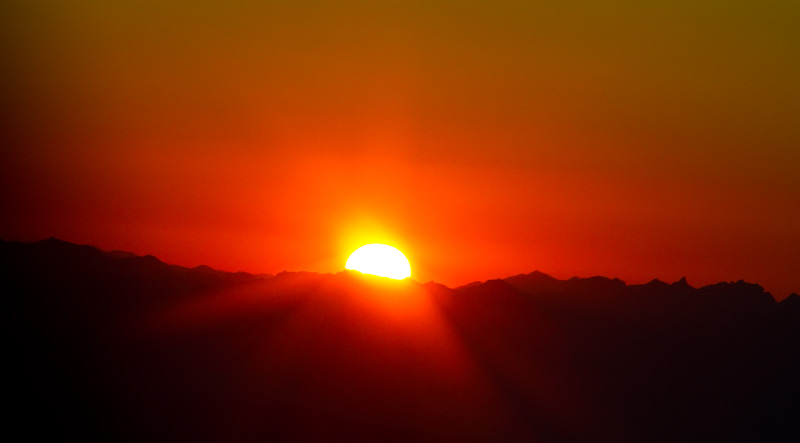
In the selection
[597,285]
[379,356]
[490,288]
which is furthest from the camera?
[597,285]

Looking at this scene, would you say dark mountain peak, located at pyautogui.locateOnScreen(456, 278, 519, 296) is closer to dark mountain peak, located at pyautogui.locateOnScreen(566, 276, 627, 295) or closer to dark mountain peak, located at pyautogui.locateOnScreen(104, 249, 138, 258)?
dark mountain peak, located at pyautogui.locateOnScreen(566, 276, 627, 295)

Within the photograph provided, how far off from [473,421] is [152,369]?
32.6 metres

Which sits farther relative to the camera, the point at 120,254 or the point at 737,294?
the point at 737,294

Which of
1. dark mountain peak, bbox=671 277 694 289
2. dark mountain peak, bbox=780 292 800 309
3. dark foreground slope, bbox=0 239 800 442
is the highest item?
dark mountain peak, bbox=671 277 694 289

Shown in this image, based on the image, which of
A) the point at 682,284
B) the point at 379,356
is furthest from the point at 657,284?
the point at 379,356

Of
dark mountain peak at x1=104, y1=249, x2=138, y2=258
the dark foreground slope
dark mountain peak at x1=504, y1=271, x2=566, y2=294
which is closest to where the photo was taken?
the dark foreground slope

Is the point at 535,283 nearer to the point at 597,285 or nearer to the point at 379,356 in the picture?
the point at 597,285

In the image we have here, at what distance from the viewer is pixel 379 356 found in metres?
95.4

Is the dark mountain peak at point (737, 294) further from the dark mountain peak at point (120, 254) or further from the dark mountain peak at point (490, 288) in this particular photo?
the dark mountain peak at point (120, 254)

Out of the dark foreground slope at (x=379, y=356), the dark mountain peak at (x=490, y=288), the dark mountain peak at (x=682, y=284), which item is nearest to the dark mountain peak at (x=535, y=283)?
the dark foreground slope at (x=379, y=356)

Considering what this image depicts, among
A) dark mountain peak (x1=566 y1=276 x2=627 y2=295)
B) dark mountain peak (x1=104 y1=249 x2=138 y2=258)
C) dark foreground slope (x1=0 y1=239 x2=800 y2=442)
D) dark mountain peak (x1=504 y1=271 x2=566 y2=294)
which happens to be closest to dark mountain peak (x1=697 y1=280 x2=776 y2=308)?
dark foreground slope (x1=0 y1=239 x2=800 y2=442)

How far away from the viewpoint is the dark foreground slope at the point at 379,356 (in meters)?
79.1

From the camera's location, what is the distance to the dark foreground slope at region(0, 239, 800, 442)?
79125mm

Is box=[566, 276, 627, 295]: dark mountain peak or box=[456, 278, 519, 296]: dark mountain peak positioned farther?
box=[566, 276, 627, 295]: dark mountain peak
